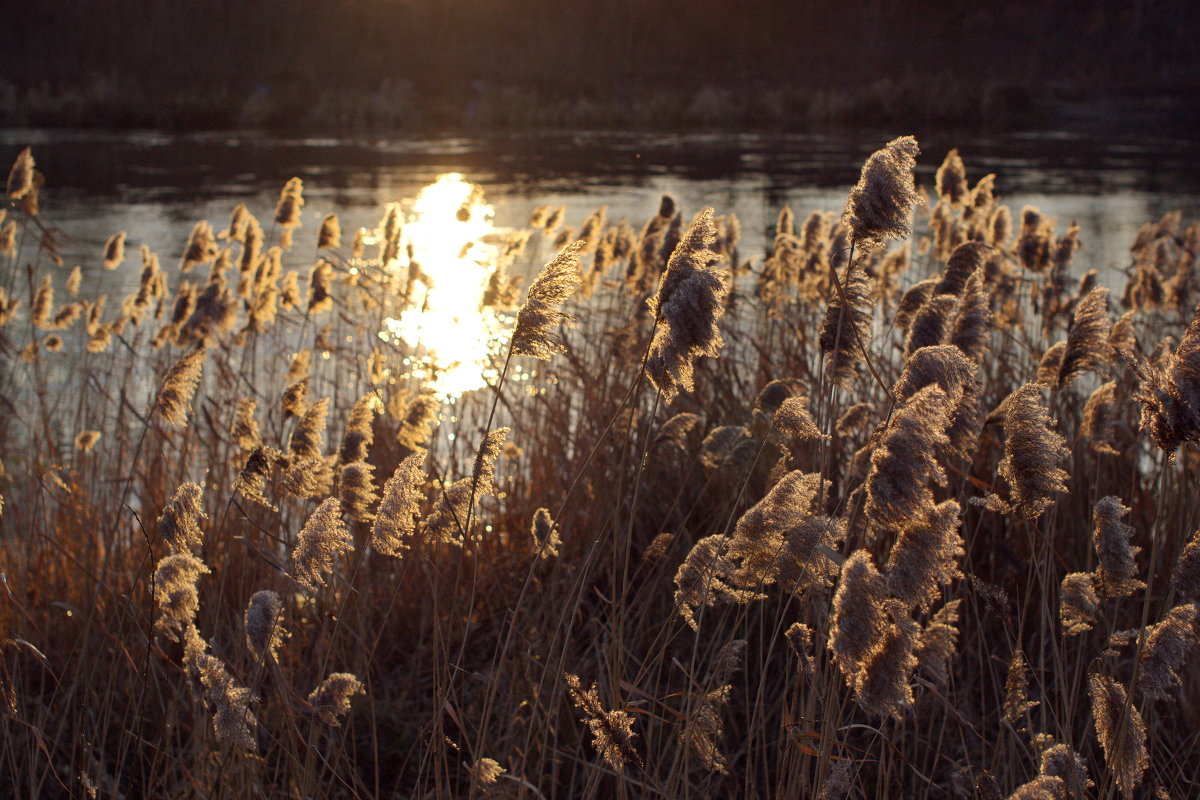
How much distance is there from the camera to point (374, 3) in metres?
49.2

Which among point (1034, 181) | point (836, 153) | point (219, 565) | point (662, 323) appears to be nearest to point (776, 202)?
point (1034, 181)

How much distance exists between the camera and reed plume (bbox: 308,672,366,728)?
172cm

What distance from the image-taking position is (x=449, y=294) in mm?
8125

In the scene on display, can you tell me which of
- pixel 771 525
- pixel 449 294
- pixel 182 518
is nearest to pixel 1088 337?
pixel 771 525

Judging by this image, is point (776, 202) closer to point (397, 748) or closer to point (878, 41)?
point (397, 748)

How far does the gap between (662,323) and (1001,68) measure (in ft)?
144

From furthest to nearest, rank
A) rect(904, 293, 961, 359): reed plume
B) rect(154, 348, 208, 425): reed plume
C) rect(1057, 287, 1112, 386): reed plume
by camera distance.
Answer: rect(154, 348, 208, 425): reed plume → rect(1057, 287, 1112, 386): reed plume → rect(904, 293, 961, 359): reed plume

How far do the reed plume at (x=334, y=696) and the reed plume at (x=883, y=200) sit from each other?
0.98 metres

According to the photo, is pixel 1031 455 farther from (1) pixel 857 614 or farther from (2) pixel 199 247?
(2) pixel 199 247

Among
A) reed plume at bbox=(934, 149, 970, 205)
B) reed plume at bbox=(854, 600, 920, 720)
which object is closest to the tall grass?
reed plume at bbox=(854, 600, 920, 720)

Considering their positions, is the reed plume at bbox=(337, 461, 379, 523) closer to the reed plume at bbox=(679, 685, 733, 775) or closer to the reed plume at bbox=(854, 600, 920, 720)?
the reed plume at bbox=(679, 685, 733, 775)

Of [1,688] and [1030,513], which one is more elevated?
[1030,513]

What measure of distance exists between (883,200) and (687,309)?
0.31m

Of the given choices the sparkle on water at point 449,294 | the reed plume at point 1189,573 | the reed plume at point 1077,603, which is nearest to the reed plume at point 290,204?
the sparkle on water at point 449,294
